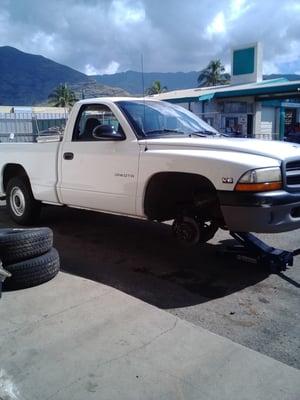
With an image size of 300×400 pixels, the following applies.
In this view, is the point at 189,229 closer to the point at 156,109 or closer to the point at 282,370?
the point at 156,109

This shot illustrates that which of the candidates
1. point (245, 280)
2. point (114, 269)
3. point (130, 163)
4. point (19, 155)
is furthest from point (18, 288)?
point (19, 155)

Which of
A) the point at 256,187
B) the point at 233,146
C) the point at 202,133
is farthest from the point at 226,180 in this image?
the point at 202,133

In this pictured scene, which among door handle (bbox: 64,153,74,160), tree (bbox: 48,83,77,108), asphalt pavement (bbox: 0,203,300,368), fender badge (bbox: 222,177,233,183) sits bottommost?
asphalt pavement (bbox: 0,203,300,368)

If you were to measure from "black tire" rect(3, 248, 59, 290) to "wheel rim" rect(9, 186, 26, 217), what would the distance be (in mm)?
2798

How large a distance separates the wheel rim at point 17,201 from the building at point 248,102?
610 inches

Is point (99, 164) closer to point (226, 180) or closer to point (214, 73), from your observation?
point (226, 180)

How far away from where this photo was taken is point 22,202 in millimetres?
7266

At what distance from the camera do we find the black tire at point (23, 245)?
4477mm

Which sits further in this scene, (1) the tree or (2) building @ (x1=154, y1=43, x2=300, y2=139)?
(1) the tree

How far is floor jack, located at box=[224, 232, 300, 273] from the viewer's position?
496 cm

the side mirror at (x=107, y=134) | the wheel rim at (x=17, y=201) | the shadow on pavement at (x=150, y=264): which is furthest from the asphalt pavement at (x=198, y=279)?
the side mirror at (x=107, y=134)

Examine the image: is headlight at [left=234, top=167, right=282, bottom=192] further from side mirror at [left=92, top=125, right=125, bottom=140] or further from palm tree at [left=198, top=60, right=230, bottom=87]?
palm tree at [left=198, top=60, right=230, bottom=87]

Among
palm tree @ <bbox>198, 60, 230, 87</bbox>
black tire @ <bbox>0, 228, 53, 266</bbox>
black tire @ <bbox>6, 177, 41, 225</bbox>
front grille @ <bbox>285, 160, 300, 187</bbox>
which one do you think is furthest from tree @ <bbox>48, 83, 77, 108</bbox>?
front grille @ <bbox>285, 160, 300, 187</bbox>

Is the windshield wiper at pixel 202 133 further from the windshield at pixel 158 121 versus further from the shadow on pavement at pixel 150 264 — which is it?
the shadow on pavement at pixel 150 264
